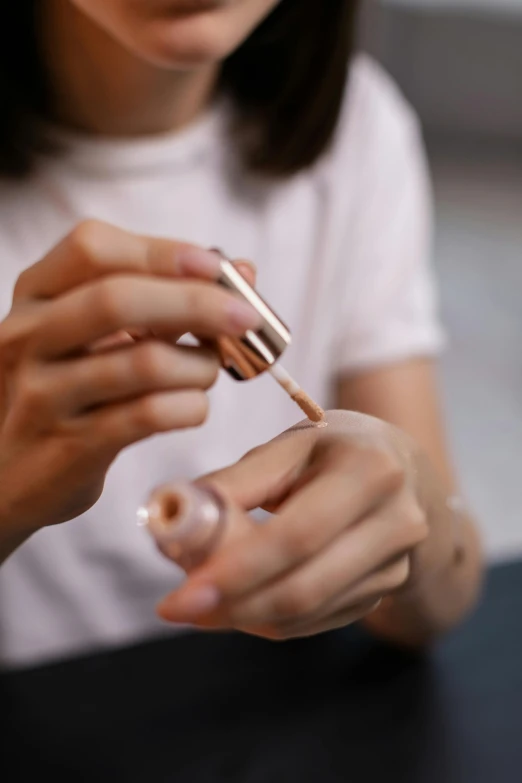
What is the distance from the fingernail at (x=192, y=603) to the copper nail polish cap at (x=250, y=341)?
0.06 meters

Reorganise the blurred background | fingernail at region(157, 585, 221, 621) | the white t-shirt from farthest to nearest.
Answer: the blurred background → the white t-shirt → fingernail at region(157, 585, 221, 621)

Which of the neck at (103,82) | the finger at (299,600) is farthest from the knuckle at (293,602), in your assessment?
the neck at (103,82)

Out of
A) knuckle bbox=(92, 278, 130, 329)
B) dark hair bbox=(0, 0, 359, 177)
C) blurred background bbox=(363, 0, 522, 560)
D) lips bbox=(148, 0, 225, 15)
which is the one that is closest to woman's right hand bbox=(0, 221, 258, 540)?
knuckle bbox=(92, 278, 130, 329)

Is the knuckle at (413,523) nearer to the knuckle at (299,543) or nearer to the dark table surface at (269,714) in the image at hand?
the knuckle at (299,543)

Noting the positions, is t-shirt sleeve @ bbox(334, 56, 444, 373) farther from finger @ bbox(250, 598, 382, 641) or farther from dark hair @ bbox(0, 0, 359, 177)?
finger @ bbox(250, 598, 382, 641)

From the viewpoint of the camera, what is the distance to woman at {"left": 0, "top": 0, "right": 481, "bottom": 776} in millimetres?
176

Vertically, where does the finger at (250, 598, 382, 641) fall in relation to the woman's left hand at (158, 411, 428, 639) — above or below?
below

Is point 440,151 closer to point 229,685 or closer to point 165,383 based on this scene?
point 229,685

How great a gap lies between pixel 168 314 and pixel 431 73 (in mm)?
1559

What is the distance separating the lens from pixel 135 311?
172mm

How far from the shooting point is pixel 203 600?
6.2 inches

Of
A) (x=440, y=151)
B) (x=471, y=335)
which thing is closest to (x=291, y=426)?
(x=471, y=335)

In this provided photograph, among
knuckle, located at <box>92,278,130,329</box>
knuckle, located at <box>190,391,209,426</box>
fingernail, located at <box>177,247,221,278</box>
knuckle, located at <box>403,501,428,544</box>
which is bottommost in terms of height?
knuckle, located at <box>403,501,428,544</box>

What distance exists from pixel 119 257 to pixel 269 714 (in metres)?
0.22
